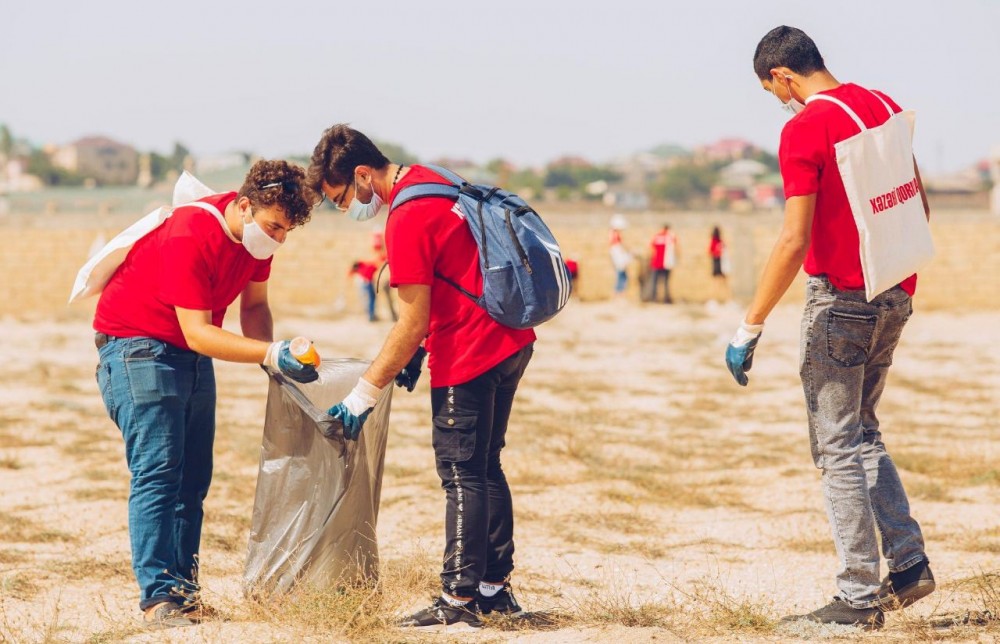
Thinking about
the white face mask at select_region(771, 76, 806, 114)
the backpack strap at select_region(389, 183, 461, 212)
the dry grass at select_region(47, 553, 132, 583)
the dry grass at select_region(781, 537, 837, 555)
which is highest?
the white face mask at select_region(771, 76, 806, 114)

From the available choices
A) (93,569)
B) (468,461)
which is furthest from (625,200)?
(468,461)

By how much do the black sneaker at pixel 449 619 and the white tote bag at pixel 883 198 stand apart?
5.22ft

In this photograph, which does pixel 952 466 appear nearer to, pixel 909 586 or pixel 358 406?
pixel 909 586

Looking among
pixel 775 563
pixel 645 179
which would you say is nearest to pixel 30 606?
pixel 775 563

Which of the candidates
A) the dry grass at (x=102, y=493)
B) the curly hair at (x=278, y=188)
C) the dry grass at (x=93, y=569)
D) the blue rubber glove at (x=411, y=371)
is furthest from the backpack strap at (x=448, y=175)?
the dry grass at (x=102, y=493)

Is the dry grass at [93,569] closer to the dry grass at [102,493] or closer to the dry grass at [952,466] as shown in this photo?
the dry grass at [102,493]

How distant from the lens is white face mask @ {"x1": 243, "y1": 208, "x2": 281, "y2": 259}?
13.7 ft

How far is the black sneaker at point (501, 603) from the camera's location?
4199 millimetres

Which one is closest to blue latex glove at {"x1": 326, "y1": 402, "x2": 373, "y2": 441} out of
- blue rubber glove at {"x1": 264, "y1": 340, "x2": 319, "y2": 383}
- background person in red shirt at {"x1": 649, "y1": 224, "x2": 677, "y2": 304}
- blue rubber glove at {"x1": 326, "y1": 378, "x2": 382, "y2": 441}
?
blue rubber glove at {"x1": 326, "y1": 378, "x2": 382, "y2": 441}

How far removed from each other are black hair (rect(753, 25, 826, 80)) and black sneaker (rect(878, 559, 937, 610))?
1587 millimetres

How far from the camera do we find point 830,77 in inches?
155

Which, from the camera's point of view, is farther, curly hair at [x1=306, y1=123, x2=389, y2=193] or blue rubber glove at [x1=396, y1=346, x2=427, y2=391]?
blue rubber glove at [x1=396, y1=346, x2=427, y2=391]

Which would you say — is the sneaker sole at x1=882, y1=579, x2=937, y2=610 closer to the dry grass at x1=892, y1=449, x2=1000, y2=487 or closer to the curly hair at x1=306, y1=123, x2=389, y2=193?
the curly hair at x1=306, y1=123, x2=389, y2=193

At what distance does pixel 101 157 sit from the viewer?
146 metres
